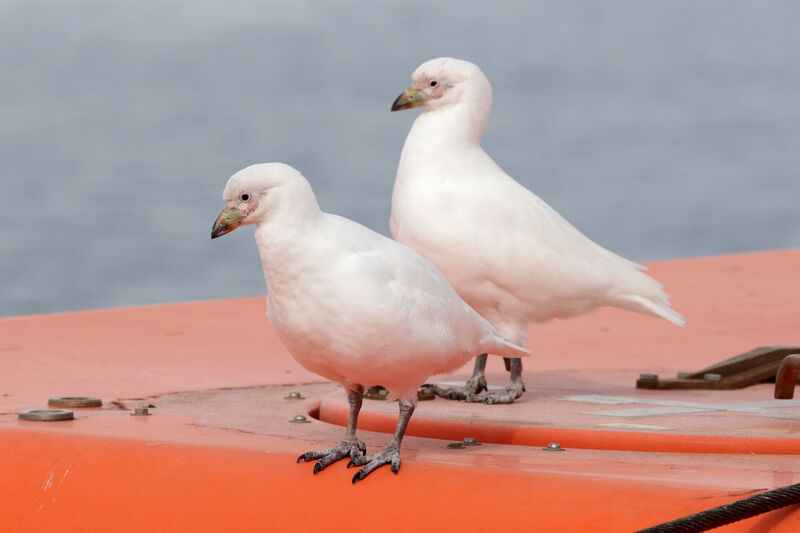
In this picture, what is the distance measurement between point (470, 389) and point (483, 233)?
0.67 meters

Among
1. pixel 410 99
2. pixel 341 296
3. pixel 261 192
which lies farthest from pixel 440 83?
pixel 341 296

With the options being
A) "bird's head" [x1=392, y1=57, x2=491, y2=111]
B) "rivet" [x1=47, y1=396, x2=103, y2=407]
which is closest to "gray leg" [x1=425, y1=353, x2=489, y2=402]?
"bird's head" [x1=392, y1=57, x2=491, y2=111]

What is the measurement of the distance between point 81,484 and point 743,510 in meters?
1.89

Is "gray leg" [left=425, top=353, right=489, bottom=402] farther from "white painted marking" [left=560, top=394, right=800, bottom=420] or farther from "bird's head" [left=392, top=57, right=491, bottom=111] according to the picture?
"bird's head" [left=392, top=57, right=491, bottom=111]

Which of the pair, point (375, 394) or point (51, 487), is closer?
point (51, 487)

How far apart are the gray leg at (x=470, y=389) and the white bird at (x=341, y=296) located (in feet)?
4.48

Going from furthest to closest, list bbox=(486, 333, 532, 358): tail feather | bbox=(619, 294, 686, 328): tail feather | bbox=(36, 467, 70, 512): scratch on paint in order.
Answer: bbox=(619, 294, 686, 328): tail feather → bbox=(486, 333, 532, 358): tail feather → bbox=(36, 467, 70, 512): scratch on paint

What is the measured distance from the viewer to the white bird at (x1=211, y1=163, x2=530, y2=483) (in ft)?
9.86

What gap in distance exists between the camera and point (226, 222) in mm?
3158

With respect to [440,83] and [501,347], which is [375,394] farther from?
[440,83]

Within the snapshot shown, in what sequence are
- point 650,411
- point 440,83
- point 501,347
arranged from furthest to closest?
point 440,83 → point 650,411 → point 501,347

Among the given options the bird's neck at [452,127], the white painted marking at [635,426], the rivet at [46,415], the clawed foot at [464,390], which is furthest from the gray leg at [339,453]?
the bird's neck at [452,127]

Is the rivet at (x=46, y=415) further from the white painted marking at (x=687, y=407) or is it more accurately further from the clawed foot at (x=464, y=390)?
the white painted marking at (x=687, y=407)

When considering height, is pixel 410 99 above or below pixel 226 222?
above
